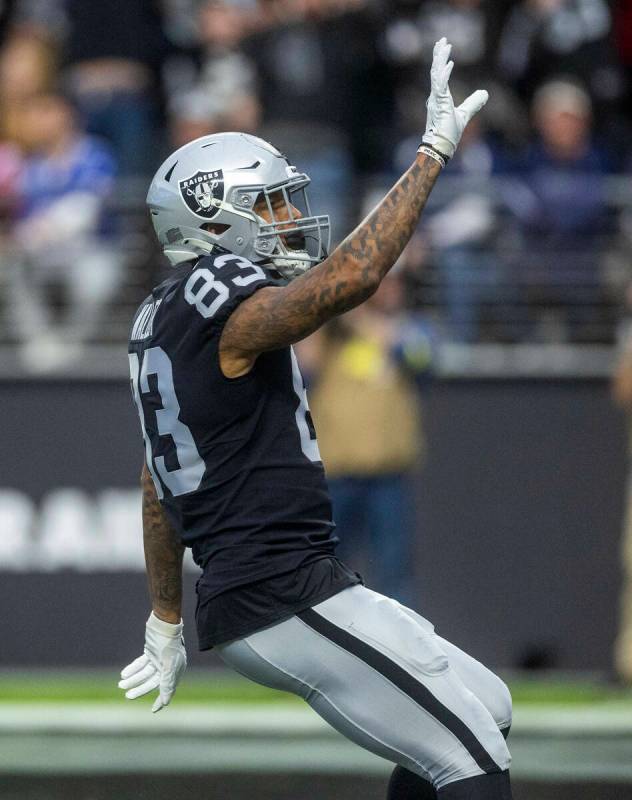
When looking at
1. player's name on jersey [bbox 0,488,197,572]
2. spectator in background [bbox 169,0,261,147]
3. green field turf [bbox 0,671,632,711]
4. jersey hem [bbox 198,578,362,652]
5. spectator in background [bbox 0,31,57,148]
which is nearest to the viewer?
jersey hem [bbox 198,578,362,652]

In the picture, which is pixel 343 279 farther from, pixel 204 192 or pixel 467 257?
pixel 467 257

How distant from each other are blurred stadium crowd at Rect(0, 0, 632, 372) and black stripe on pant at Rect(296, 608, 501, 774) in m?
4.12

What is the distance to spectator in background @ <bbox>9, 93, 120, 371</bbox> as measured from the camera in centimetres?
742

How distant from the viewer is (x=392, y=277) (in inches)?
267

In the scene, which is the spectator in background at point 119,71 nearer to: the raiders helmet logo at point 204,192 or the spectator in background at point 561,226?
the spectator in background at point 561,226

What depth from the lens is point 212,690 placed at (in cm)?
660

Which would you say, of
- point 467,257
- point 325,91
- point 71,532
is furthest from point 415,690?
point 325,91

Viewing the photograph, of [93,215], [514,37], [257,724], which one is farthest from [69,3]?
[257,724]

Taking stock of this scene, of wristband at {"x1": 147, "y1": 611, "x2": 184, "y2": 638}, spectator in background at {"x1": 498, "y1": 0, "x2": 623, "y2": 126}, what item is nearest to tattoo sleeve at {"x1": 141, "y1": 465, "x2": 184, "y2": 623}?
wristband at {"x1": 147, "y1": 611, "x2": 184, "y2": 638}

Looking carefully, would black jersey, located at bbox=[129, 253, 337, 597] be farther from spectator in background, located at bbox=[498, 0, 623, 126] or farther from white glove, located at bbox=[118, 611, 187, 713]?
spectator in background, located at bbox=[498, 0, 623, 126]

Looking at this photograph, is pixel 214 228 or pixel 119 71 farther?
pixel 119 71

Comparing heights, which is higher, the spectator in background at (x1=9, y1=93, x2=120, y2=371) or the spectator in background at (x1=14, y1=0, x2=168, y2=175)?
the spectator in background at (x1=14, y1=0, x2=168, y2=175)

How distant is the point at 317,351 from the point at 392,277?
1.62 ft

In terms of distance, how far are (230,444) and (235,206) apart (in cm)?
52
